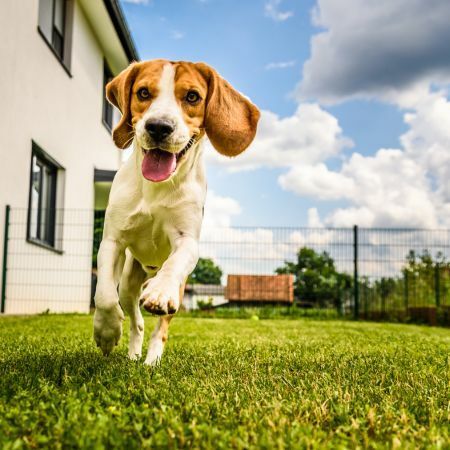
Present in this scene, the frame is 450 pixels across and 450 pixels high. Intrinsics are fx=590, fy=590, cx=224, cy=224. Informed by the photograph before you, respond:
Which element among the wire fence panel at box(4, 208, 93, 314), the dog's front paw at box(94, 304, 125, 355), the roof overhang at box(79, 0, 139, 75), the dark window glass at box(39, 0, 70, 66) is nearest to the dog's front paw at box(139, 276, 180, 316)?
the dog's front paw at box(94, 304, 125, 355)

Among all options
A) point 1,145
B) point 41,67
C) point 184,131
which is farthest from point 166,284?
point 41,67

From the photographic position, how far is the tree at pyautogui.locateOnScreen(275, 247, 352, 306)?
13664 mm

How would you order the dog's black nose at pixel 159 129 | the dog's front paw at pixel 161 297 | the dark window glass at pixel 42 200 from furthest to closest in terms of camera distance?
the dark window glass at pixel 42 200
the dog's black nose at pixel 159 129
the dog's front paw at pixel 161 297

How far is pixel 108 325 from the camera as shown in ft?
10.2

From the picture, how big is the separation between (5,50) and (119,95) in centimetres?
614

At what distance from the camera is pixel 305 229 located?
527 inches

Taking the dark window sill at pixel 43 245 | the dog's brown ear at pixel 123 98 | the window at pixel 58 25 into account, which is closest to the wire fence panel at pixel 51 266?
the dark window sill at pixel 43 245

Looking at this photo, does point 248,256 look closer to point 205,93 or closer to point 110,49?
point 110,49

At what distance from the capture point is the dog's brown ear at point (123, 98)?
3.39m

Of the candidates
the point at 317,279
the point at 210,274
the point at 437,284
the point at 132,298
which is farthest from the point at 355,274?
the point at 210,274

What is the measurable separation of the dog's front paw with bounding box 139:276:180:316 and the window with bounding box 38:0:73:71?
9.00 m

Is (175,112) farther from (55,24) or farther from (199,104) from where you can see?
(55,24)

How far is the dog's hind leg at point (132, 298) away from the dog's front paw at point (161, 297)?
119 centimetres

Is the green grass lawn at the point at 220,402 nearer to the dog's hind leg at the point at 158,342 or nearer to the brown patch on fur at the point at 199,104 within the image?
the dog's hind leg at the point at 158,342
